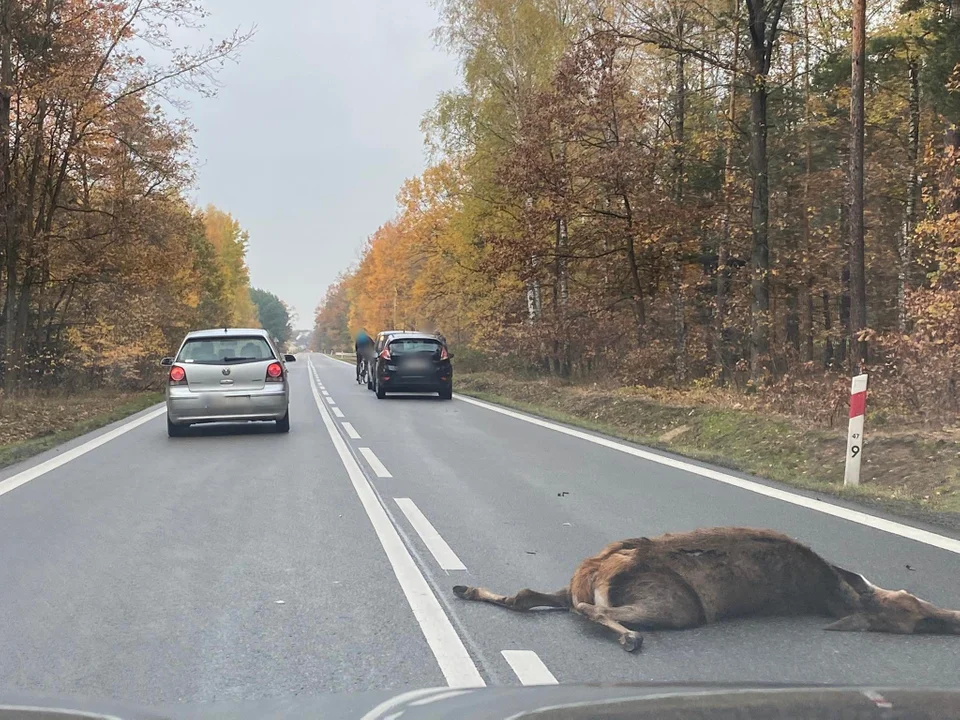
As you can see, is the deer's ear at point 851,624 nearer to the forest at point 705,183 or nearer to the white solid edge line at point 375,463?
the white solid edge line at point 375,463

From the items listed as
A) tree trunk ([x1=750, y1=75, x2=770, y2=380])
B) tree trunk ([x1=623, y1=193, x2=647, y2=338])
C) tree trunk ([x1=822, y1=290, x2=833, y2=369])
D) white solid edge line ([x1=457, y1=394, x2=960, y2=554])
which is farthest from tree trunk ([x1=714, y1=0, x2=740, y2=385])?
white solid edge line ([x1=457, y1=394, x2=960, y2=554])

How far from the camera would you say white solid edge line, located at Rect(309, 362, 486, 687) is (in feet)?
12.8

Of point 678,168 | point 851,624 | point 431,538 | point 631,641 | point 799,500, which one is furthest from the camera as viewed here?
point 678,168

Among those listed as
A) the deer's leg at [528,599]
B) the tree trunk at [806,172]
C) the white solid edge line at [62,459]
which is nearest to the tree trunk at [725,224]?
the tree trunk at [806,172]

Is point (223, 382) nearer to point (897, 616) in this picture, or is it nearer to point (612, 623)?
point (612, 623)

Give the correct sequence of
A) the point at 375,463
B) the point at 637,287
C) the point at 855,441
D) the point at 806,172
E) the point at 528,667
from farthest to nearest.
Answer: the point at 806,172
the point at 637,287
the point at 375,463
the point at 855,441
the point at 528,667

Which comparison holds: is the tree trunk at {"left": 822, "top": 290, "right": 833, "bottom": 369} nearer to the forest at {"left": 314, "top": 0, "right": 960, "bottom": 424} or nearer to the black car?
the forest at {"left": 314, "top": 0, "right": 960, "bottom": 424}

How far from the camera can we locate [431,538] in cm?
682

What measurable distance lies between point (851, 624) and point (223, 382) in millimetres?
11601

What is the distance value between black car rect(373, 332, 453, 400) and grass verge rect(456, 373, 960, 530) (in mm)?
4816

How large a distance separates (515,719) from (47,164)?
2435 cm

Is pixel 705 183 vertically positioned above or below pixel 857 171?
above

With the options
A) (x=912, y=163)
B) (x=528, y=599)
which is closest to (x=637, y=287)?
(x=912, y=163)

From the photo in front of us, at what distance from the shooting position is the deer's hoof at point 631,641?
415 cm
